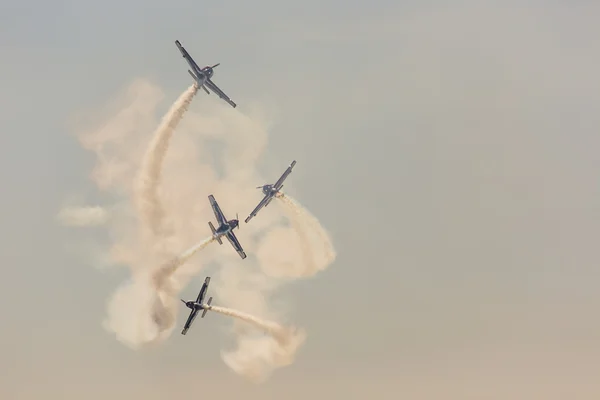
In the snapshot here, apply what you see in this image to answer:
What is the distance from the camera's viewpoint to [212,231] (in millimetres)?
180125

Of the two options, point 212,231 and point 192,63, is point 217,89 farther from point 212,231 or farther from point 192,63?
point 212,231

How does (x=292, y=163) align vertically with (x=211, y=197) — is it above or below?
above

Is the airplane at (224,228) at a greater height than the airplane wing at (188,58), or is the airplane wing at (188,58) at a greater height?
the airplane wing at (188,58)

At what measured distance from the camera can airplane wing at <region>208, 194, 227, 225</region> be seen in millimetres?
181000

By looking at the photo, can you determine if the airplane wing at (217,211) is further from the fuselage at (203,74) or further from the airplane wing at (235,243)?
the fuselage at (203,74)

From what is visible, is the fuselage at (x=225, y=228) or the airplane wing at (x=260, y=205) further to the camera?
the airplane wing at (x=260, y=205)

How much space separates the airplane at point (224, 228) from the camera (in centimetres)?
18050

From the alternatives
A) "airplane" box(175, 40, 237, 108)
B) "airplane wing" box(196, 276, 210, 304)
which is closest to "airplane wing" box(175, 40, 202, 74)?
"airplane" box(175, 40, 237, 108)

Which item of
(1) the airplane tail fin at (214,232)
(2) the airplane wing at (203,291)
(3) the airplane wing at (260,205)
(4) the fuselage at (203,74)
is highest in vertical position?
(4) the fuselage at (203,74)

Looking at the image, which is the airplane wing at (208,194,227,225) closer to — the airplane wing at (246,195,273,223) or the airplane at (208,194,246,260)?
the airplane at (208,194,246,260)

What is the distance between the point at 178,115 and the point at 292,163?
2376 cm

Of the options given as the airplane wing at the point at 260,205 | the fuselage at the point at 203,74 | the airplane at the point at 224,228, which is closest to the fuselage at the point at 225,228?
the airplane at the point at 224,228

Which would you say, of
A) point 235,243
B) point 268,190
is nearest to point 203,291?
point 235,243

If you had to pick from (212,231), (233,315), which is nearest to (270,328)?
(233,315)
